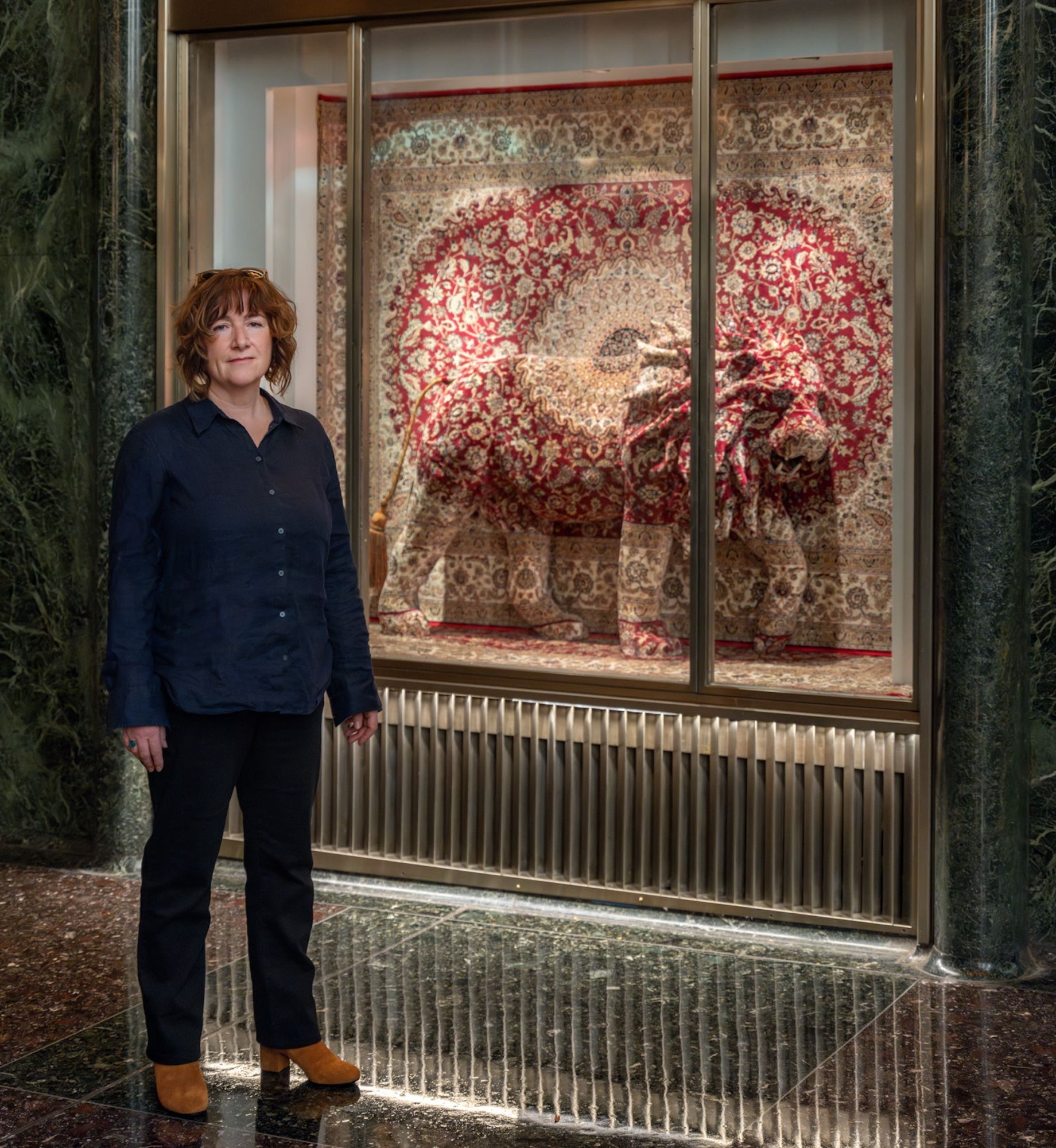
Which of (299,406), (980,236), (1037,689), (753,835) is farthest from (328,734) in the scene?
(980,236)

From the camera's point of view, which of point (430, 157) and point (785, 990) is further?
point (430, 157)

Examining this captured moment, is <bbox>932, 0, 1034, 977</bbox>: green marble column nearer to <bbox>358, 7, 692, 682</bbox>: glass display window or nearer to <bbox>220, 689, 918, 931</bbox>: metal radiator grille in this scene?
<bbox>220, 689, 918, 931</bbox>: metal radiator grille

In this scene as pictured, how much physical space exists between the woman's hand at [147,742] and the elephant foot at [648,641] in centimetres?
185

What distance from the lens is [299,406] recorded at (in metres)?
4.91

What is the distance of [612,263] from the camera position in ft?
15.2

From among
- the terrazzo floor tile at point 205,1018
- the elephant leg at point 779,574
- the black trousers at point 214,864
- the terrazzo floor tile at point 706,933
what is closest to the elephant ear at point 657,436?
the elephant leg at point 779,574

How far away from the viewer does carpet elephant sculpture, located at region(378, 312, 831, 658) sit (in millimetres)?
4430

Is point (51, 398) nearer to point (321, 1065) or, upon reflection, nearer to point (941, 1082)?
point (321, 1065)

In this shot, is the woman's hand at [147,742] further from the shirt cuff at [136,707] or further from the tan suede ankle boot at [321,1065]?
the tan suede ankle boot at [321,1065]

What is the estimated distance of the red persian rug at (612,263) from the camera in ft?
14.3

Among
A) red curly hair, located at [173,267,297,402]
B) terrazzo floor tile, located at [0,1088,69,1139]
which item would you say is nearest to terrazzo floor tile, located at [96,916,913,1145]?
terrazzo floor tile, located at [0,1088,69,1139]

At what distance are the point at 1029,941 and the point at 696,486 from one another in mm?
1538

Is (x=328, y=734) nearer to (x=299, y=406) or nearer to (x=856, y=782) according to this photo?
(x=299, y=406)

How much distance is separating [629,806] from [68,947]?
162cm
